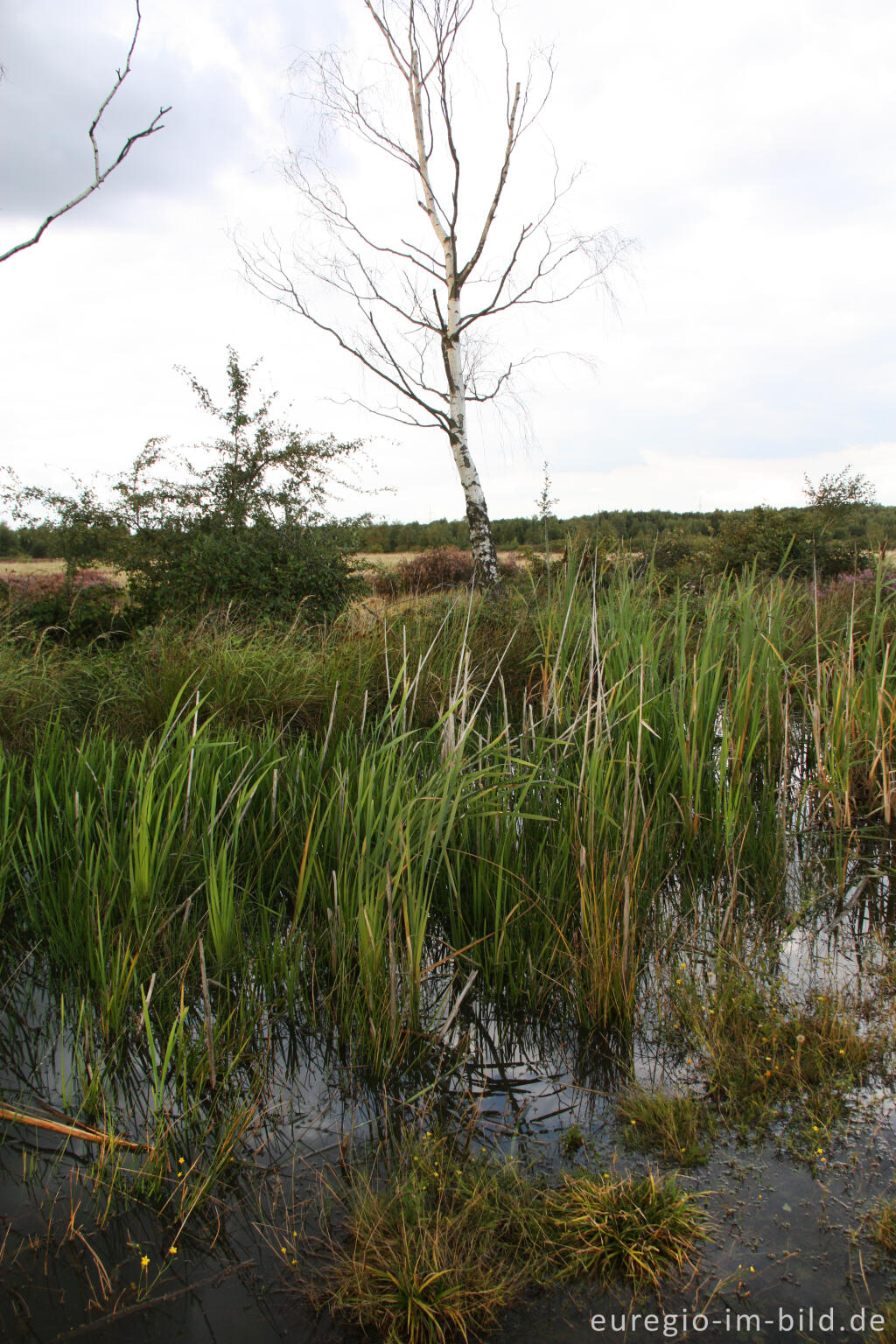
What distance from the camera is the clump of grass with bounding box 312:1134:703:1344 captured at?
1554 mm

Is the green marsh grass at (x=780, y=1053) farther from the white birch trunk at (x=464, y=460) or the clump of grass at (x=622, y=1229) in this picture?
the white birch trunk at (x=464, y=460)

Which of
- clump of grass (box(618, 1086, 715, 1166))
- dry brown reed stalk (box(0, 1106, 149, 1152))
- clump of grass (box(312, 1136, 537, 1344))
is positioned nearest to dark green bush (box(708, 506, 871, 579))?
clump of grass (box(618, 1086, 715, 1166))

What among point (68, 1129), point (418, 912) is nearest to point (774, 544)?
point (418, 912)

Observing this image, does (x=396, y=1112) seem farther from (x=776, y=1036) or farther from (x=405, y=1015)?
(x=776, y=1036)

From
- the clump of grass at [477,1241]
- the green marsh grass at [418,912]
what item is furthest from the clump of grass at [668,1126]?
the clump of grass at [477,1241]

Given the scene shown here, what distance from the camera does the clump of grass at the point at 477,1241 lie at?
1554 mm

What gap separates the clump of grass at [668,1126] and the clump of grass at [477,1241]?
0.13 metres

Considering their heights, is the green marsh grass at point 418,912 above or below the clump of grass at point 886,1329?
above

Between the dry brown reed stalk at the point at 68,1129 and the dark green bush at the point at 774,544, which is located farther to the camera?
the dark green bush at the point at 774,544

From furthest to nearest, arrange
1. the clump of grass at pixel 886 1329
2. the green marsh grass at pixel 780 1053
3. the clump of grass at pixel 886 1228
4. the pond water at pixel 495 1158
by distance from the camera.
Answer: the green marsh grass at pixel 780 1053 < the clump of grass at pixel 886 1228 < the pond water at pixel 495 1158 < the clump of grass at pixel 886 1329

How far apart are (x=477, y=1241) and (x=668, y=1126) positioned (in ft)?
1.94

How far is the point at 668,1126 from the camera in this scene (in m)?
2.00

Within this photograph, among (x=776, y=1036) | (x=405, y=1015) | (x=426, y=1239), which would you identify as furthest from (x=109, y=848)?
(x=776, y=1036)

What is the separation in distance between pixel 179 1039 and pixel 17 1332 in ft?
2.03
